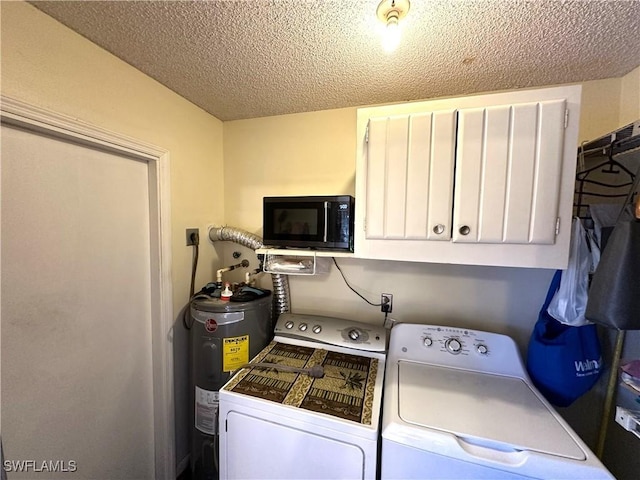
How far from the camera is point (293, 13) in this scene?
915 mm

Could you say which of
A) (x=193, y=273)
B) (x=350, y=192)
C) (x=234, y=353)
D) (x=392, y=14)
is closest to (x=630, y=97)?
(x=392, y=14)

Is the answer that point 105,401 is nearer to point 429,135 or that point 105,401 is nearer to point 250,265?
point 250,265

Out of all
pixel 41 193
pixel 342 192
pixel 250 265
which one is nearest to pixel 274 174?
pixel 342 192

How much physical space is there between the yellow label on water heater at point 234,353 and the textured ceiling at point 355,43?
4.70ft

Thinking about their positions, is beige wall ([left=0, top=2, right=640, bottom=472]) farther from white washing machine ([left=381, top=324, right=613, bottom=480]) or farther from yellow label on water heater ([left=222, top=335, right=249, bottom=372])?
yellow label on water heater ([left=222, top=335, right=249, bottom=372])

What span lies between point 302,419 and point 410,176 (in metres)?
1.09

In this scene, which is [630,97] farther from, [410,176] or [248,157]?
[248,157]

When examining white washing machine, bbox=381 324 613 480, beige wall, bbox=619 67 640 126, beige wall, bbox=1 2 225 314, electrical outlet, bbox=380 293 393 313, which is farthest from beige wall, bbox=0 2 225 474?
beige wall, bbox=619 67 640 126

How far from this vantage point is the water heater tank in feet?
4.50

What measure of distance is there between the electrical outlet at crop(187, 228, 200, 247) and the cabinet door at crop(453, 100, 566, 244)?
4.97 ft

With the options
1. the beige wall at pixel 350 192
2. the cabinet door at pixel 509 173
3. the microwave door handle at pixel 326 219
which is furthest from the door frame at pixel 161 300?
the cabinet door at pixel 509 173

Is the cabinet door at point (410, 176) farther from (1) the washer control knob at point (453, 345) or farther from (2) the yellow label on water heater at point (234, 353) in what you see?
(2) the yellow label on water heater at point (234, 353)

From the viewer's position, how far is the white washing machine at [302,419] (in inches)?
36.0

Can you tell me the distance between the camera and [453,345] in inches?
51.1
